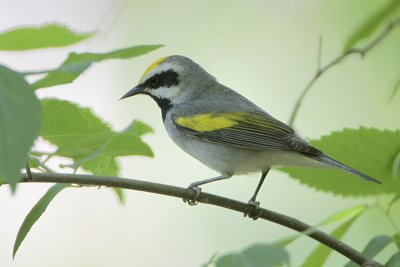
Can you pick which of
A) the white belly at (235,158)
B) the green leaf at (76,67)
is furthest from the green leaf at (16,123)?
the white belly at (235,158)

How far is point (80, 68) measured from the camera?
153 cm

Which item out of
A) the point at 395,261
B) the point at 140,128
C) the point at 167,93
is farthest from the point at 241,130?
the point at 395,261

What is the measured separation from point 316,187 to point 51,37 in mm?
1103

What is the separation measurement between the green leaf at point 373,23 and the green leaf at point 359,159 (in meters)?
0.31

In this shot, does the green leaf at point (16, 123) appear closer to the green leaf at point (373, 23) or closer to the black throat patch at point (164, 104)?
the green leaf at point (373, 23)

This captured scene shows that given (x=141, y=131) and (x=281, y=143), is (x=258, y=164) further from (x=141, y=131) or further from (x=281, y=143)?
(x=141, y=131)

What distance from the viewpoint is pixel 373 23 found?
169 centimetres

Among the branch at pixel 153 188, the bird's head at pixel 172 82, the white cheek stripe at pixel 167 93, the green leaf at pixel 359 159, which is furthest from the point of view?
the white cheek stripe at pixel 167 93

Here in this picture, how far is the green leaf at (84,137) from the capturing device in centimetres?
176

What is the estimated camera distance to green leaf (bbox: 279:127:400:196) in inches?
72.2

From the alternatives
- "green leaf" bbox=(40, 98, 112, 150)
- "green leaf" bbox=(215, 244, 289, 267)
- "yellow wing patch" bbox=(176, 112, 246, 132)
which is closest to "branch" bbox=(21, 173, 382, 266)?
"green leaf" bbox=(40, 98, 112, 150)

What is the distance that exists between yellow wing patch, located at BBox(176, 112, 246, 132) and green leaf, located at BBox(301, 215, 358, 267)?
6.16ft

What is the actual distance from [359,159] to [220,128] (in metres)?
1.82

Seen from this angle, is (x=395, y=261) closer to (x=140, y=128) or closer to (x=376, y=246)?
(x=376, y=246)
